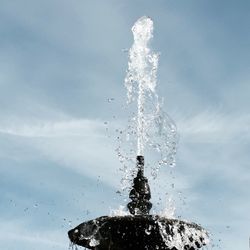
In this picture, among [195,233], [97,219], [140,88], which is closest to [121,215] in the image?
[97,219]

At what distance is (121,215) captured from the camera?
49.7 feet

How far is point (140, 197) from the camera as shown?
635 inches

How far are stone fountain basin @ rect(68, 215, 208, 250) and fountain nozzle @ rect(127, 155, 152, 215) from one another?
1.21 metres

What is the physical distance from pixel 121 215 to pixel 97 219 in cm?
52

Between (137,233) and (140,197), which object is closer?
(137,233)

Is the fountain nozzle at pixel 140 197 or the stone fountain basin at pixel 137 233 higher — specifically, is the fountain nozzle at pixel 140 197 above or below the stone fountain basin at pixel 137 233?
above

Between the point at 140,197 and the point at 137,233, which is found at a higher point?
the point at 140,197

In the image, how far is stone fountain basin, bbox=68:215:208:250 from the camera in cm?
1466

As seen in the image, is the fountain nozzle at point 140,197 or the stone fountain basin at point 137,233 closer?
the stone fountain basin at point 137,233

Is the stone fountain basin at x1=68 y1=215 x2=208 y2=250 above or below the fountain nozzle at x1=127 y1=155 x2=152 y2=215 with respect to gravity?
below

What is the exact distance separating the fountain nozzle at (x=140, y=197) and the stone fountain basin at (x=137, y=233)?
1208 mm

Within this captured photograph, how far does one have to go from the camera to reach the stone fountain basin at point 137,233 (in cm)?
1466

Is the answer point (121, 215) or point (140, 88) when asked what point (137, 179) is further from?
point (140, 88)

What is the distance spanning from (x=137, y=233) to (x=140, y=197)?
5.19 ft
